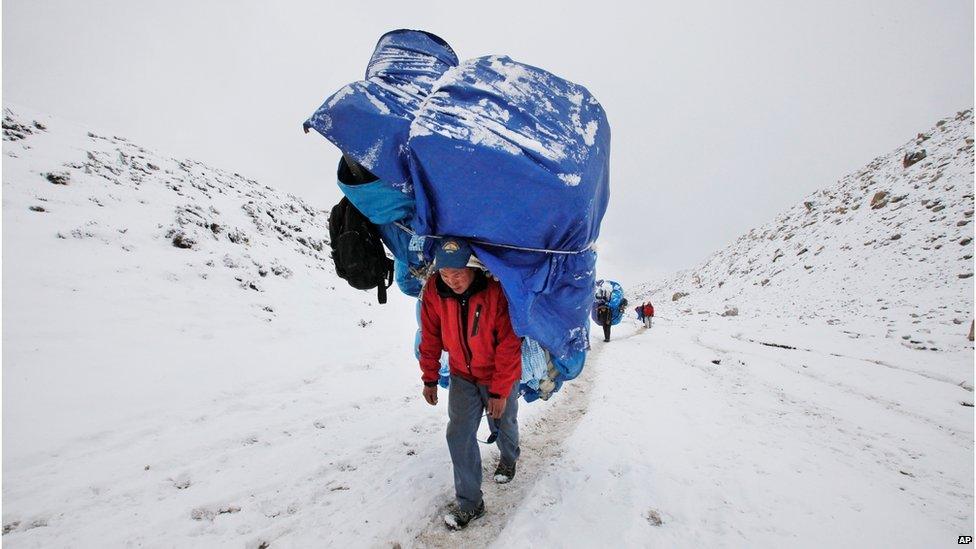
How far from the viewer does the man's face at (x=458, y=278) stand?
2.63 m

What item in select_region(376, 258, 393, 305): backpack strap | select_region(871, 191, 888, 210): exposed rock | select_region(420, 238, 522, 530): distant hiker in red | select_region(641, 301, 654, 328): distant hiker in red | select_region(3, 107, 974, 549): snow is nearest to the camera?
select_region(3, 107, 974, 549): snow

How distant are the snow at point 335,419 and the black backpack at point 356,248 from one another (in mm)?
1825

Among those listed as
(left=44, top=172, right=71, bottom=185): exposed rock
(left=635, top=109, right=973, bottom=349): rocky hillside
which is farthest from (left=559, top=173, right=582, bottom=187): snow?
(left=635, top=109, right=973, bottom=349): rocky hillside

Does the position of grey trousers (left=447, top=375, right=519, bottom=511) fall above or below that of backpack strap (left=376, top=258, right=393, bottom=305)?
below

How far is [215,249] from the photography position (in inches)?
386

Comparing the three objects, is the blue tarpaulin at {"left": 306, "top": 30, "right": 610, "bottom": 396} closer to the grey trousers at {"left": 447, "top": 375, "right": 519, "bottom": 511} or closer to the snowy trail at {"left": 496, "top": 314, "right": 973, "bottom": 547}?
the grey trousers at {"left": 447, "top": 375, "right": 519, "bottom": 511}

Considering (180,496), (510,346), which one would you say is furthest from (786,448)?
(180,496)

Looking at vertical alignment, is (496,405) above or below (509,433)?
above

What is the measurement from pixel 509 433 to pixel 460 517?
0.81 meters

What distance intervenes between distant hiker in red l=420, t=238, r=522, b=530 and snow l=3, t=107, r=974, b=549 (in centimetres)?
40

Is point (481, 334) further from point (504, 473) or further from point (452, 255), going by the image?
point (504, 473)

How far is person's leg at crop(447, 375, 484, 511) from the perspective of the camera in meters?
2.88

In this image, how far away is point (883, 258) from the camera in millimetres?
18750

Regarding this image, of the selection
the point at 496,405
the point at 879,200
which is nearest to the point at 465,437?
the point at 496,405
